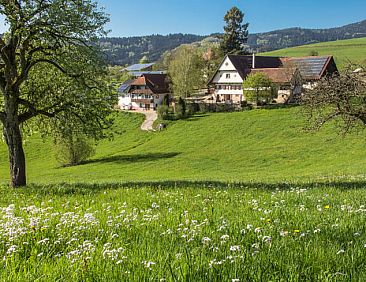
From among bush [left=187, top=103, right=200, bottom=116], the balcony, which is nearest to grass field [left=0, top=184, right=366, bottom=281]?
bush [left=187, top=103, right=200, bottom=116]

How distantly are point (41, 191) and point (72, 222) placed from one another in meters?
8.96

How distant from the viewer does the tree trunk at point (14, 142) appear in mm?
18016

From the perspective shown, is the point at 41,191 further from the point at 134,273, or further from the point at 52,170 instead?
the point at 52,170

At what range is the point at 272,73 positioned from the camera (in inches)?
3610

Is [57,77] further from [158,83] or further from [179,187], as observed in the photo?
[158,83]

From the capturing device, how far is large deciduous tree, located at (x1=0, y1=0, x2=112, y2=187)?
1756cm

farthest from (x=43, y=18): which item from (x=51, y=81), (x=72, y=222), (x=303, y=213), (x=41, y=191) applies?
(x=303, y=213)

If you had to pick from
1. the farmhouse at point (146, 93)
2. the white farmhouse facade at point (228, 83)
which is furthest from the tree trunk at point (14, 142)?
the farmhouse at point (146, 93)

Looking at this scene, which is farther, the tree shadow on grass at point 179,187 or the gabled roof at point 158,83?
the gabled roof at point 158,83

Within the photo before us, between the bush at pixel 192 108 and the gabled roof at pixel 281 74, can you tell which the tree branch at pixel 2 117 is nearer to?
the bush at pixel 192 108

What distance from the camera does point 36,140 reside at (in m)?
78.1

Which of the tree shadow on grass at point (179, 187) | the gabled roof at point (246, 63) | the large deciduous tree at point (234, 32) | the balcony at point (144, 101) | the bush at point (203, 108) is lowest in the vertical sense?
the tree shadow on grass at point (179, 187)

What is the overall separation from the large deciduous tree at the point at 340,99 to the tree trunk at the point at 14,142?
46.7 feet

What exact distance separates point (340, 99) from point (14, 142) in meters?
15.7
